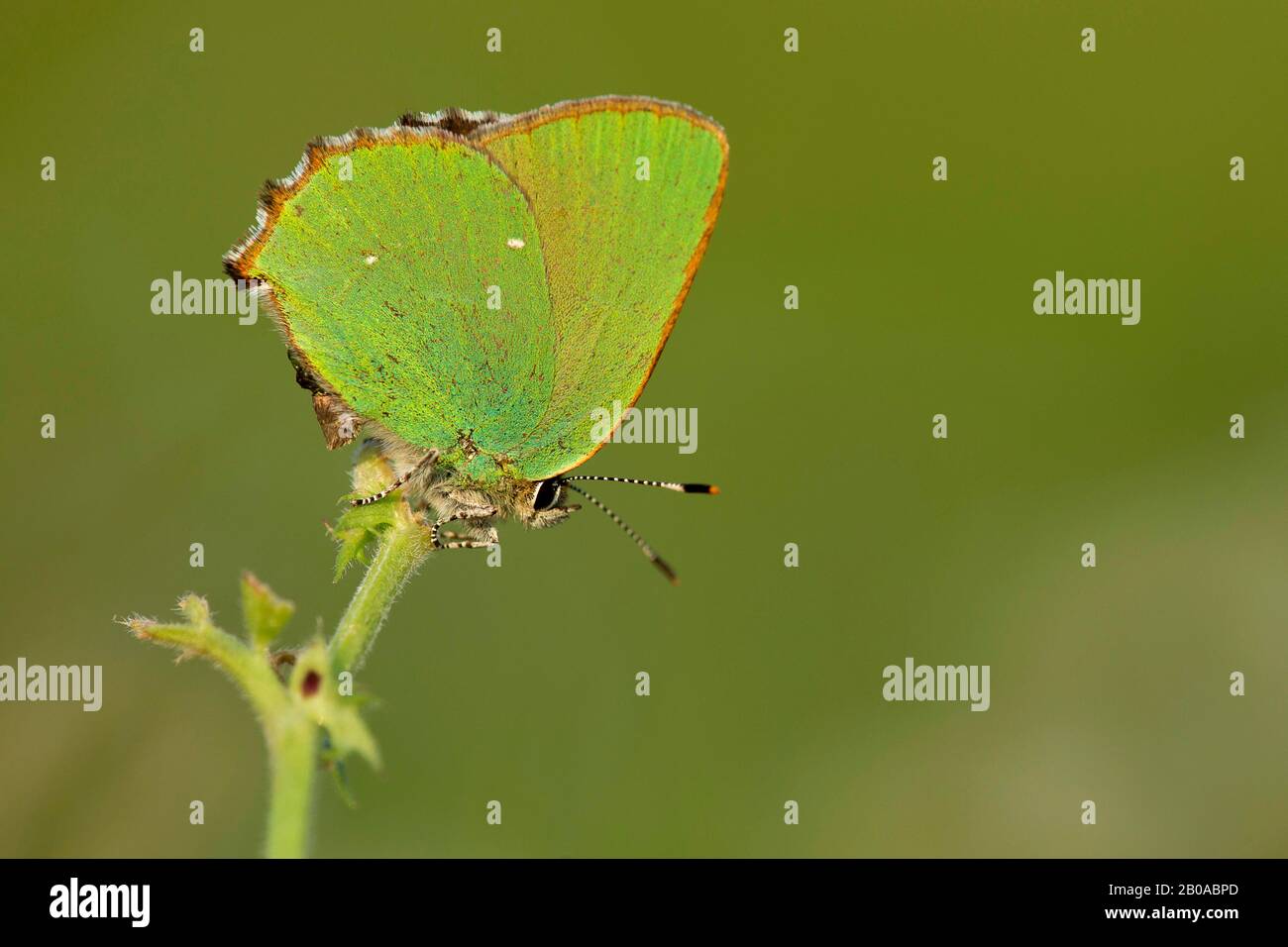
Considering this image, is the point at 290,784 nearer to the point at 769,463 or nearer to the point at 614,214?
the point at 614,214

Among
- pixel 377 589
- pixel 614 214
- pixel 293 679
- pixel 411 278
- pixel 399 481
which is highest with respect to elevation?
pixel 614 214

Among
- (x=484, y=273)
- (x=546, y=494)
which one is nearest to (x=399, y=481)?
(x=546, y=494)

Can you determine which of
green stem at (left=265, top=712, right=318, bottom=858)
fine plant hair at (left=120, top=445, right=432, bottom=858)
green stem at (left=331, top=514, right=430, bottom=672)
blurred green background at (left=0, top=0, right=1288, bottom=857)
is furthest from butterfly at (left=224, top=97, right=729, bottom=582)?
blurred green background at (left=0, top=0, right=1288, bottom=857)

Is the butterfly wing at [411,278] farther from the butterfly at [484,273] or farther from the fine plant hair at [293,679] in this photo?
the fine plant hair at [293,679]

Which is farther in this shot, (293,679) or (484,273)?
(484,273)

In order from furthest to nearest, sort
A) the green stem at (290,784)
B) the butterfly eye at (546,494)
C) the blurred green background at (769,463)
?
the blurred green background at (769,463)
the butterfly eye at (546,494)
the green stem at (290,784)

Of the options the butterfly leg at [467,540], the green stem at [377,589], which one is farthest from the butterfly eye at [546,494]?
the green stem at [377,589]
